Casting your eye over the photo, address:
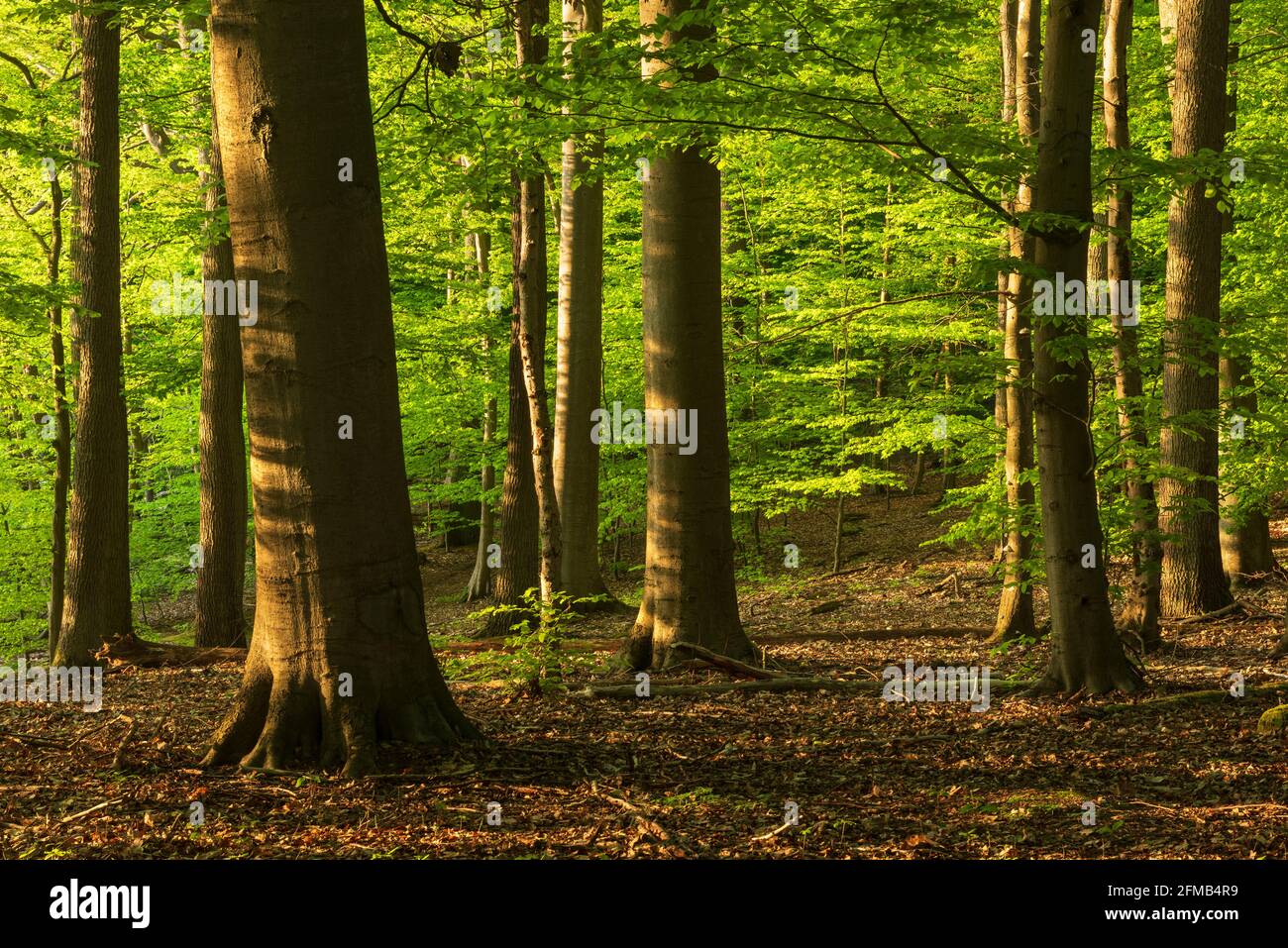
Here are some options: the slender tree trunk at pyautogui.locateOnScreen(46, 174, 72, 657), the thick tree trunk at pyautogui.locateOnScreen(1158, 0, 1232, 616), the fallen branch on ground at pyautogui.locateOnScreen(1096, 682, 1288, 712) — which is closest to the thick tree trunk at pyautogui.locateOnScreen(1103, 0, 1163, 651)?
the fallen branch on ground at pyautogui.locateOnScreen(1096, 682, 1288, 712)

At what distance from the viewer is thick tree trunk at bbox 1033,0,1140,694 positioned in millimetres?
6980

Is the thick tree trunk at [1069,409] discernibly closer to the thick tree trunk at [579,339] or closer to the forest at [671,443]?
the forest at [671,443]

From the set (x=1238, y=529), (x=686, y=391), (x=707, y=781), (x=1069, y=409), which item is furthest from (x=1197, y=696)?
(x=1238, y=529)

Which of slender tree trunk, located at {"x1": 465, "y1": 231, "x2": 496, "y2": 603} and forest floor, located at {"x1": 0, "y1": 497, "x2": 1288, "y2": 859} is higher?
slender tree trunk, located at {"x1": 465, "y1": 231, "x2": 496, "y2": 603}

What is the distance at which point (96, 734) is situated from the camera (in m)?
6.44

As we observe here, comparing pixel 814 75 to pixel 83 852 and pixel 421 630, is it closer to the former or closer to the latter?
pixel 421 630

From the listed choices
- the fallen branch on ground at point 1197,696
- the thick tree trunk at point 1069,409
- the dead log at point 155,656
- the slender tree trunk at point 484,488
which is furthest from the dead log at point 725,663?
the slender tree trunk at point 484,488

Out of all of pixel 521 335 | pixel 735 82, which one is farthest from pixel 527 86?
pixel 521 335

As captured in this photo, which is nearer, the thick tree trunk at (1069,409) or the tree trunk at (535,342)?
the thick tree trunk at (1069,409)

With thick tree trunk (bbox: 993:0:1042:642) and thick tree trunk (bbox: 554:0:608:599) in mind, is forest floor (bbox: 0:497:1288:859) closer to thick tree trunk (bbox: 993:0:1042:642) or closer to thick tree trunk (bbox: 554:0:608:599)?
thick tree trunk (bbox: 993:0:1042:642)

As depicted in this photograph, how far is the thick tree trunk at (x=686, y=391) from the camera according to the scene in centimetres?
859

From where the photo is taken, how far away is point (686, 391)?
28.2ft

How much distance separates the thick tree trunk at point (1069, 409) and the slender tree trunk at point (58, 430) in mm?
12000

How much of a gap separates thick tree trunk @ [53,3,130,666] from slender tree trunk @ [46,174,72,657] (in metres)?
3.28
